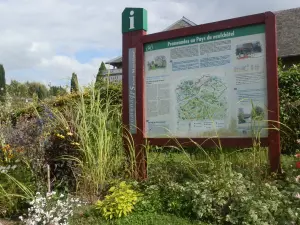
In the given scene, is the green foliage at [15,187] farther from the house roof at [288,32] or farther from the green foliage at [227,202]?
the house roof at [288,32]

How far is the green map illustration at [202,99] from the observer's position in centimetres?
477

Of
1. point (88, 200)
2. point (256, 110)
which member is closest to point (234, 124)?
point (256, 110)

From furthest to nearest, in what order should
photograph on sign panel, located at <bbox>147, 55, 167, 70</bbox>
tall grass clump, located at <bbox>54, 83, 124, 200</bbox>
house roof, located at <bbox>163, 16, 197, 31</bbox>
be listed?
house roof, located at <bbox>163, 16, 197, 31</bbox> → photograph on sign panel, located at <bbox>147, 55, 167, 70</bbox> → tall grass clump, located at <bbox>54, 83, 124, 200</bbox>

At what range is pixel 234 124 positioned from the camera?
15.3ft

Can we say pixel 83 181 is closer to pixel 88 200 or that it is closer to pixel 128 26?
pixel 88 200

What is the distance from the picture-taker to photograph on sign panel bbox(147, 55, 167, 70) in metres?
5.36

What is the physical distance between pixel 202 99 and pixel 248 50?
0.90 metres

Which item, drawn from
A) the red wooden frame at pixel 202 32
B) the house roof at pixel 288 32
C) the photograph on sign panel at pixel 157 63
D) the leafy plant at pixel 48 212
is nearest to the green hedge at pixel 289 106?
the red wooden frame at pixel 202 32

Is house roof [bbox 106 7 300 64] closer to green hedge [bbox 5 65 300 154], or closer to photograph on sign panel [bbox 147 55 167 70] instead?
green hedge [bbox 5 65 300 154]

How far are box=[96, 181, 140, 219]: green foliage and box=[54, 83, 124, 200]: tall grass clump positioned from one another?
590 mm

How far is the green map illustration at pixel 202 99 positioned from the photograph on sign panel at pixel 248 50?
0.42m

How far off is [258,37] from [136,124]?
7.27 ft

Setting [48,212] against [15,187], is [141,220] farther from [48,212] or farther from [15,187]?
[15,187]

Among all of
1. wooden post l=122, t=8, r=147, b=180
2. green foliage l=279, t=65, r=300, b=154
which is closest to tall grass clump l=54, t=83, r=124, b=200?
wooden post l=122, t=8, r=147, b=180
